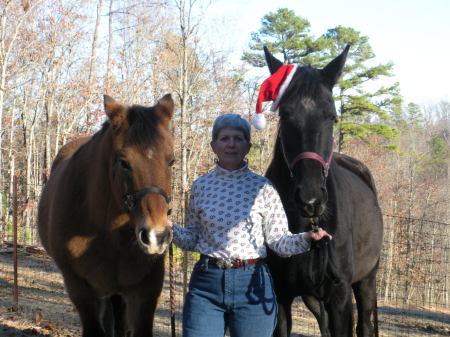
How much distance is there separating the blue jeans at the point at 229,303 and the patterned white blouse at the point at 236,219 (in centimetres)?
10

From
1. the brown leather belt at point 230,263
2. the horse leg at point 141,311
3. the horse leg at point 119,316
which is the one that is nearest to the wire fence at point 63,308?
the horse leg at point 119,316

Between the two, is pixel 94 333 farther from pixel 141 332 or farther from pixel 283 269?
pixel 283 269

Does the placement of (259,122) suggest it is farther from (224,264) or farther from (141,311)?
(141,311)

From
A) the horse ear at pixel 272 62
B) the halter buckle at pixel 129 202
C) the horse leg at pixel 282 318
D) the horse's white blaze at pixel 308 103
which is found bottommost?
the horse leg at pixel 282 318

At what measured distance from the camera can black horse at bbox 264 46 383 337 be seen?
8.91 feet

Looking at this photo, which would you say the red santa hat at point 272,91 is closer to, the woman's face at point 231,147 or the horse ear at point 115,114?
the woman's face at point 231,147

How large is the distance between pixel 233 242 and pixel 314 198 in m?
0.51

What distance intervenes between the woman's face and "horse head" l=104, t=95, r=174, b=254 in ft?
0.98

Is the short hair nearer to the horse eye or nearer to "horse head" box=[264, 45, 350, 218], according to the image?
"horse head" box=[264, 45, 350, 218]

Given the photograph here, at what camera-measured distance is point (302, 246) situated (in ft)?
8.15

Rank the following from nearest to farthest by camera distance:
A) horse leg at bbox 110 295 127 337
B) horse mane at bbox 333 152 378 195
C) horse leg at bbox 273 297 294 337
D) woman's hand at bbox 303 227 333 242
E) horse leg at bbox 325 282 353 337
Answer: woman's hand at bbox 303 227 333 242
horse leg at bbox 325 282 353 337
horse leg at bbox 273 297 294 337
horse leg at bbox 110 295 127 337
horse mane at bbox 333 152 378 195

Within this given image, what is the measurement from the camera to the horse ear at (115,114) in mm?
2627

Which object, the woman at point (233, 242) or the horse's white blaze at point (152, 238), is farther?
the woman at point (233, 242)

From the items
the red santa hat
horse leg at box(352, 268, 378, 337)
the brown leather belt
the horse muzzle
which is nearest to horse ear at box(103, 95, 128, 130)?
the horse muzzle
